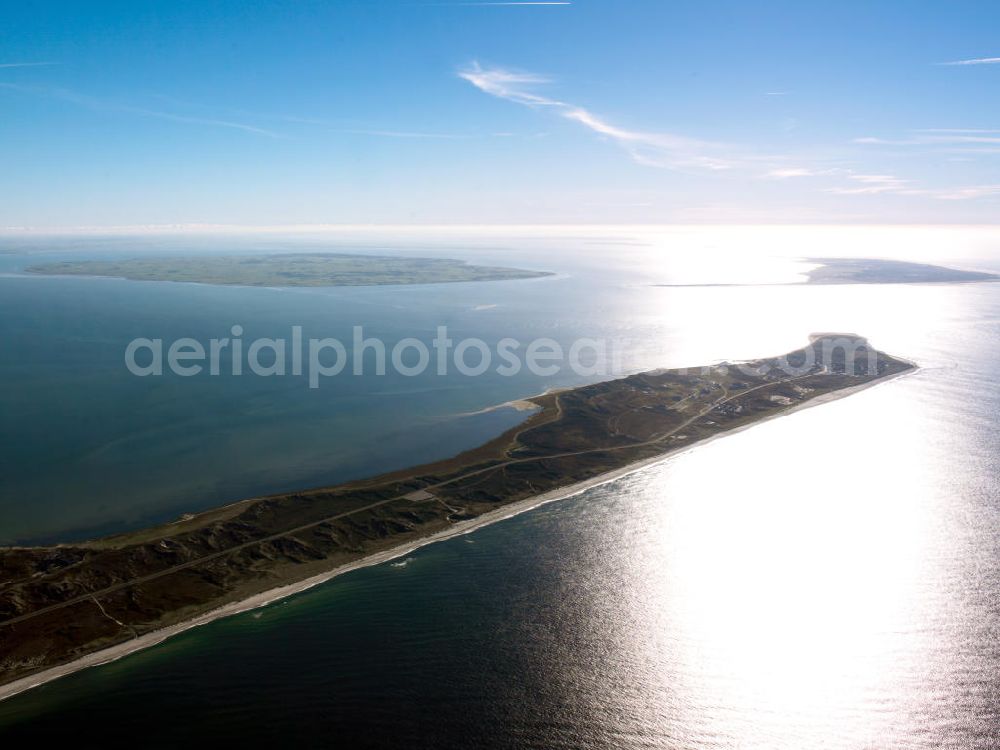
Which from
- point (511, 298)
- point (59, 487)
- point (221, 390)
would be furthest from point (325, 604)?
point (511, 298)

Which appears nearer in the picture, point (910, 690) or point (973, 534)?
point (910, 690)

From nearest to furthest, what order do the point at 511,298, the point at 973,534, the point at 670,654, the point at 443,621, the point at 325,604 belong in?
the point at 670,654
the point at 443,621
the point at 325,604
the point at 973,534
the point at 511,298

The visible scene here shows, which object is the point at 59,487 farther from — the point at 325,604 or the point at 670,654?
the point at 670,654

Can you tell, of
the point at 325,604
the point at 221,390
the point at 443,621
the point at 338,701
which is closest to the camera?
the point at 338,701

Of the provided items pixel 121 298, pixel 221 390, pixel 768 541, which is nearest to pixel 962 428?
pixel 768 541

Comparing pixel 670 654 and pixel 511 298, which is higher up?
pixel 511 298

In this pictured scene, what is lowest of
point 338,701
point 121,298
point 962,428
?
point 338,701

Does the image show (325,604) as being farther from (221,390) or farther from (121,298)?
(121,298)
